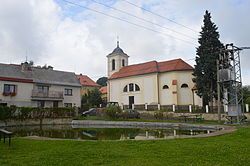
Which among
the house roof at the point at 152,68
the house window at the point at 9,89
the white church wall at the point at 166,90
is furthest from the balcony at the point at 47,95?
the white church wall at the point at 166,90

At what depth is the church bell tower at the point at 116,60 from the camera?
59.1 m

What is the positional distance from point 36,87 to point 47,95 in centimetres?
191

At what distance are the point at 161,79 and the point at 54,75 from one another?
17.4 m

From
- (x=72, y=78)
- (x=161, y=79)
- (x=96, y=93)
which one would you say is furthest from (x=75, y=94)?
(x=161, y=79)

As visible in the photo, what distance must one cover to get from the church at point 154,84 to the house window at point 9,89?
19791 mm

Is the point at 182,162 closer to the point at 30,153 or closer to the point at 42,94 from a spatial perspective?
the point at 30,153

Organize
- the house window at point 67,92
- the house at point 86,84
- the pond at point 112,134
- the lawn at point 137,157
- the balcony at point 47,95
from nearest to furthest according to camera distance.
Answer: the lawn at point 137,157 < the pond at point 112,134 < the balcony at point 47,95 < the house window at point 67,92 < the house at point 86,84

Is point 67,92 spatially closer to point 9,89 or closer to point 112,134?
point 9,89

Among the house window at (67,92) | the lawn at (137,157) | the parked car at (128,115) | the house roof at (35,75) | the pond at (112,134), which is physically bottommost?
the pond at (112,134)

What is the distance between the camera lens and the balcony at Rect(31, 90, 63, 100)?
131 ft

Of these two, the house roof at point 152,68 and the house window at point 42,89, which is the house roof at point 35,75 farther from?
the house roof at point 152,68

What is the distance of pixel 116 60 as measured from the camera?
59.3 metres

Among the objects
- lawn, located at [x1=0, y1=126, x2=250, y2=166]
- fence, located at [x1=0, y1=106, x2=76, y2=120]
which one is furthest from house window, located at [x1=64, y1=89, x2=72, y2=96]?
lawn, located at [x1=0, y1=126, x2=250, y2=166]

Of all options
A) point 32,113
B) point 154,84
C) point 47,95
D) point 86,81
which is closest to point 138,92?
point 154,84
